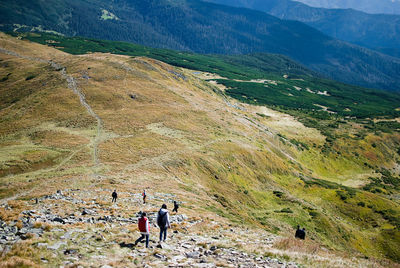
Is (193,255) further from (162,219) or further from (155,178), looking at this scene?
(155,178)

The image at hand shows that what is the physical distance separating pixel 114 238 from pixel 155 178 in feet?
81.0

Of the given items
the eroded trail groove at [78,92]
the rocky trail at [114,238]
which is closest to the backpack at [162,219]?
the rocky trail at [114,238]

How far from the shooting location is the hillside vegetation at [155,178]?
66.0ft

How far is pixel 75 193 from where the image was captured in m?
32.0

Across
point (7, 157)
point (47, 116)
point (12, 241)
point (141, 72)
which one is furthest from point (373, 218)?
point (141, 72)

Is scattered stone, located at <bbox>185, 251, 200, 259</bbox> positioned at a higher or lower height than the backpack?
lower

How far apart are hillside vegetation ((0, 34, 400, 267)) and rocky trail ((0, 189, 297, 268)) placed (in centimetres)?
14

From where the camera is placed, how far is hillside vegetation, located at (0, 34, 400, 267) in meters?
20.1

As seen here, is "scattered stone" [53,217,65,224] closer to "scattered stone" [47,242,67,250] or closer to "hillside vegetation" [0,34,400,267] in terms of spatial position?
"hillside vegetation" [0,34,400,267]

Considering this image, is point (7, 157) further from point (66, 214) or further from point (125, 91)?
point (125, 91)

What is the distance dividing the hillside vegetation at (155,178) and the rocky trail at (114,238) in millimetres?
138

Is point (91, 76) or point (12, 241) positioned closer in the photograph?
point (12, 241)

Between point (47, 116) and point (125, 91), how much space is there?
2845 centimetres

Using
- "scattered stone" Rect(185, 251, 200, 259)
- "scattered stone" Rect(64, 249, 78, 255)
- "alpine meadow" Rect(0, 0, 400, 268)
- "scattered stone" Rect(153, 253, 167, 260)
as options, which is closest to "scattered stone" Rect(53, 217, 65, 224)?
"alpine meadow" Rect(0, 0, 400, 268)
